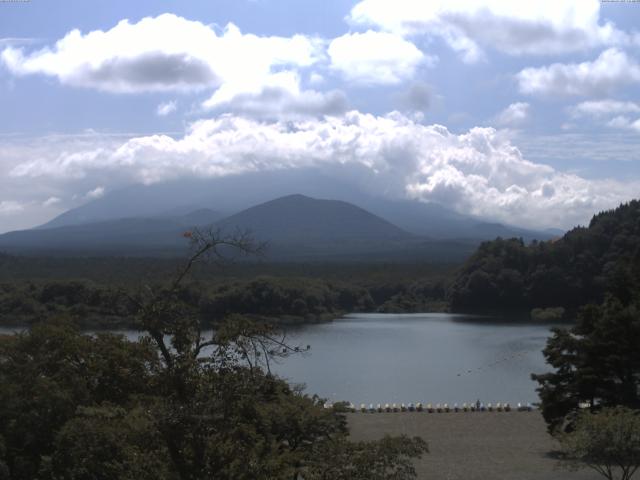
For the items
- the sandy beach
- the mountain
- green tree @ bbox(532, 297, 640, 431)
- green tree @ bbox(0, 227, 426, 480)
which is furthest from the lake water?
the mountain

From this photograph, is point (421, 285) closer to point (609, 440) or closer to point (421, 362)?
point (421, 362)

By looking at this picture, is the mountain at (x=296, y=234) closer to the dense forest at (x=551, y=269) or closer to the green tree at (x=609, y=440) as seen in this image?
the dense forest at (x=551, y=269)

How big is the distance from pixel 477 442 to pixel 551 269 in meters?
42.6

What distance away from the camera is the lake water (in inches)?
1029

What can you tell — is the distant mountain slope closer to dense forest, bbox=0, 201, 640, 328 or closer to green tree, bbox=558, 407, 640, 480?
dense forest, bbox=0, 201, 640, 328

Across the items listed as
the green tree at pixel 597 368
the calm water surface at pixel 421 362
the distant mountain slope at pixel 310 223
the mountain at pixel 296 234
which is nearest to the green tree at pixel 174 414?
the green tree at pixel 597 368

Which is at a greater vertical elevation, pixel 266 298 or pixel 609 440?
pixel 609 440

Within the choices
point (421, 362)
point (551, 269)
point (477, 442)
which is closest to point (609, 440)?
point (477, 442)

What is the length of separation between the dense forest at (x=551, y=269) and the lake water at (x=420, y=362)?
8.79 m

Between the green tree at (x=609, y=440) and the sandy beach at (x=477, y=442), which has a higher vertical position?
the green tree at (x=609, y=440)

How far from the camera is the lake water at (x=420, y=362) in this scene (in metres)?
26.1

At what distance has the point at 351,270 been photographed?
82500mm

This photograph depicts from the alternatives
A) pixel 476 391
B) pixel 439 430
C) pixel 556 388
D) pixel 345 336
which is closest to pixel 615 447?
pixel 556 388

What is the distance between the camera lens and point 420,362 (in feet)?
110
